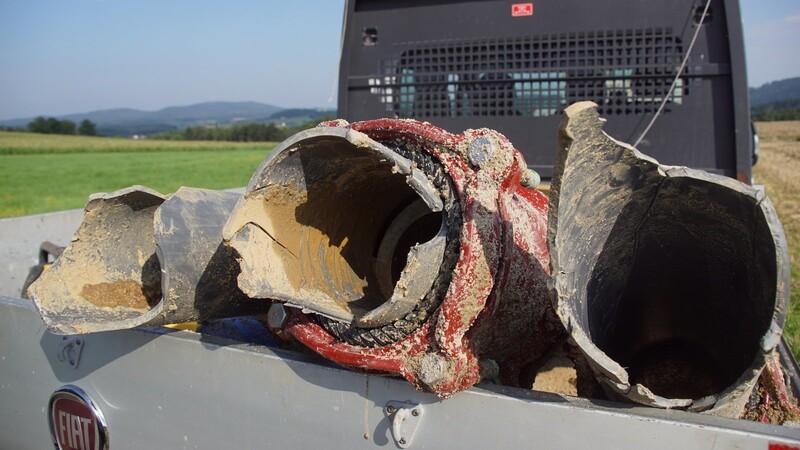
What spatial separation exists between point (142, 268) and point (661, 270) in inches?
66.7

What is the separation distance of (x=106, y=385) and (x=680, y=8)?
2712mm

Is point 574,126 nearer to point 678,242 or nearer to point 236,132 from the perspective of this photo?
point 678,242

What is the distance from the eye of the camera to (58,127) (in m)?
73.6

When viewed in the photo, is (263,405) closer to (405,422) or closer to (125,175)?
(405,422)

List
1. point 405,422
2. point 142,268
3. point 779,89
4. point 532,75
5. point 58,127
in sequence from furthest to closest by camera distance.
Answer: point 779,89
point 58,127
point 532,75
point 142,268
point 405,422

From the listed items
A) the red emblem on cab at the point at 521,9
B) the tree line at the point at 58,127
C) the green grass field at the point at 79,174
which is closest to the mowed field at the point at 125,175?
the green grass field at the point at 79,174

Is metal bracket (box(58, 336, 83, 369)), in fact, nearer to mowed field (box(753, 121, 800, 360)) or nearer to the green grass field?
mowed field (box(753, 121, 800, 360))

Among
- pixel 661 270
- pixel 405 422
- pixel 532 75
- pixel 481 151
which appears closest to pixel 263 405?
pixel 405 422

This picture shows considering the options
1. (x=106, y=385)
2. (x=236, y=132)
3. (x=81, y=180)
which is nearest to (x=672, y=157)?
(x=106, y=385)

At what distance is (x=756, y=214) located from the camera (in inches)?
59.9

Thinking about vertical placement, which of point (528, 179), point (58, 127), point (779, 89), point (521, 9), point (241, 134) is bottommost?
point (528, 179)

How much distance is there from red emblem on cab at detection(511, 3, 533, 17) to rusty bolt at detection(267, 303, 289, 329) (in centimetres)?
204

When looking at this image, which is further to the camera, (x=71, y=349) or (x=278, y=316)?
(x=71, y=349)

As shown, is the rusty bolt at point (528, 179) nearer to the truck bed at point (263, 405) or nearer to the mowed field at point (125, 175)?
the truck bed at point (263, 405)
